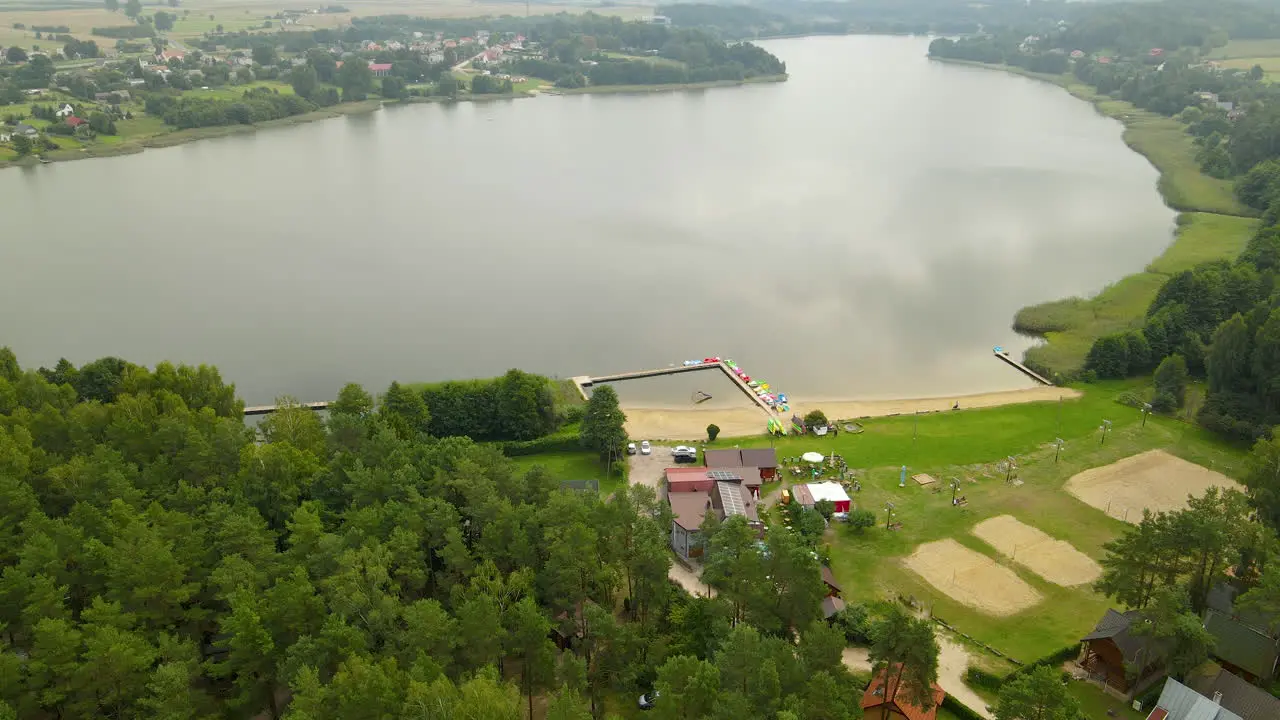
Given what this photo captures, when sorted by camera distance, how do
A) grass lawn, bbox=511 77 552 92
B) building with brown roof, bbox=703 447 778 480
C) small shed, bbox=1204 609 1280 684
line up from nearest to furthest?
1. small shed, bbox=1204 609 1280 684
2. building with brown roof, bbox=703 447 778 480
3. grass lawn, bbox=511 77 552 92

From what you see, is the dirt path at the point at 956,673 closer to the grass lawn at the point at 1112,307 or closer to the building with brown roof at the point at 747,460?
the building with brown roof at the point at 747,460

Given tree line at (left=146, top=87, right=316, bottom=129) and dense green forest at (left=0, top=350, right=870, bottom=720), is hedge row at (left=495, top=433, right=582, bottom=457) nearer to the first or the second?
dense green forest at (left=0, top=350, right=870, bottom=720)

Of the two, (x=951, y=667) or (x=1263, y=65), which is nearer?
(x=951, y=667)

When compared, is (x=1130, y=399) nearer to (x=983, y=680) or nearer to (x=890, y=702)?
(x=983, y=680)

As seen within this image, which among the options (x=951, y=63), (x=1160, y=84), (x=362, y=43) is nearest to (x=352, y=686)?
(x=1160, y=84)

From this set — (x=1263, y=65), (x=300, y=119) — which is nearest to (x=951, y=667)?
(x=300, y=119)

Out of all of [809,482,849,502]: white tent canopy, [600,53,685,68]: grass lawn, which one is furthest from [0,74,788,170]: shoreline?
[809,482,849,502]: white tent canopy

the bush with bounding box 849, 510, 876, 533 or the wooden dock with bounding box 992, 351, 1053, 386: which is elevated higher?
the bush with bounding box 849, 510, 876, 533
